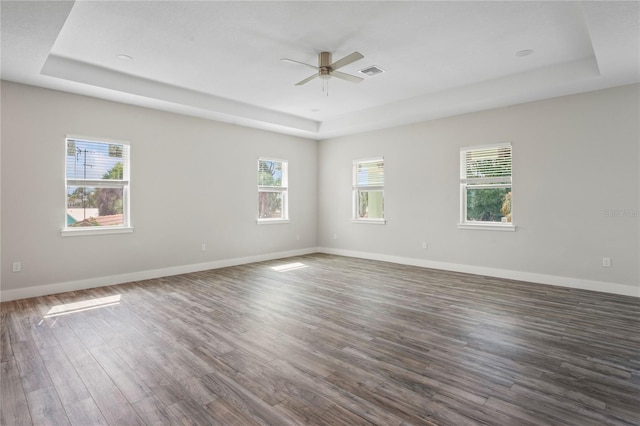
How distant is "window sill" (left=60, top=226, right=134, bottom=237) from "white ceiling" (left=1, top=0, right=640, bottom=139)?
1.83 metres

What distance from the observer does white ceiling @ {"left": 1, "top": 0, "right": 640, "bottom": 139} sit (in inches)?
117

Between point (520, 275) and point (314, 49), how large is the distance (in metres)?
4.34

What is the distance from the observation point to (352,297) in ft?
14.0

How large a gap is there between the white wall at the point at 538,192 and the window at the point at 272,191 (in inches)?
76.8

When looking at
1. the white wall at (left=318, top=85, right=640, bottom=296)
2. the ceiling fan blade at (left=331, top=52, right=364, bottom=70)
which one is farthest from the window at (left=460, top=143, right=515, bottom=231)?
the ceiling fan blade at (left=331, top=52, right=364, bottom=70)

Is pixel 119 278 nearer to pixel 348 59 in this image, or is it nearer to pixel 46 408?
pixel 46 408

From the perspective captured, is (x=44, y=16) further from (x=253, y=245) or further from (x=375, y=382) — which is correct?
(x=253, y=245)

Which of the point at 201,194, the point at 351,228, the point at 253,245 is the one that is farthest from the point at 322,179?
the point at 201,194

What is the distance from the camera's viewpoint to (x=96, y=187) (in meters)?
4.86

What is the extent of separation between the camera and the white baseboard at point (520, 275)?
14.5 ft

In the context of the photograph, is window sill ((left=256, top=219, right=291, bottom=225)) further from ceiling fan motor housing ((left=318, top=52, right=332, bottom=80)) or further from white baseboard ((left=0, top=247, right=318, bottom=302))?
ceiling fan motor housing ((left=318, top=52, right=332, bottom=80))

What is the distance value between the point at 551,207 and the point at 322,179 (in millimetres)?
4507

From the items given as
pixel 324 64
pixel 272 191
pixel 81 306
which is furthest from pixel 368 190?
pixel 81 306

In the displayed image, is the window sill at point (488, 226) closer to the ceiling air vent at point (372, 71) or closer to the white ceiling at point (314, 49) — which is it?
the white ceiling at point (314, 49)
